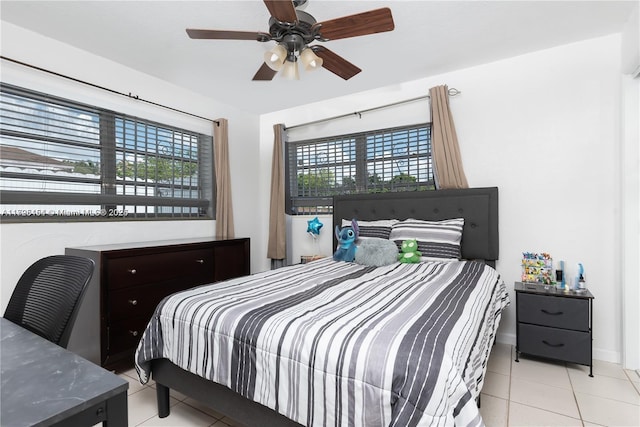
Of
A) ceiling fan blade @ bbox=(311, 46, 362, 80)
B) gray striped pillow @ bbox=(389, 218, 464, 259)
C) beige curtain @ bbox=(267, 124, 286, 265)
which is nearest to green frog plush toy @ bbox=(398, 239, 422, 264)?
gray striped pillow @ bbox=(389, 218, 464, 259)

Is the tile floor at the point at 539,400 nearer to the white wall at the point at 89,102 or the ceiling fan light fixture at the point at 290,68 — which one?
the white wall at the point at 89,102

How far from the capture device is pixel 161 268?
8.39 ft

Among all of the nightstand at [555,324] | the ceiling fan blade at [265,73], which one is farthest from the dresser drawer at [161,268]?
the nightstand at [555,324]

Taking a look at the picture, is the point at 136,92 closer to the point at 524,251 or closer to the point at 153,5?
the point at 153,5

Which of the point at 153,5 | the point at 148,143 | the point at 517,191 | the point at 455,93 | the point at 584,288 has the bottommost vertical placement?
the point at 584,288

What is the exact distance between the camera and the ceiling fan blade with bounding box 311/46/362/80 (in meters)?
2.00

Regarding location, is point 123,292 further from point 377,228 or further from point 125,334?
point 377,228

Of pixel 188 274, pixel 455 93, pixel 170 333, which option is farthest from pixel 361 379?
pixel 455 93

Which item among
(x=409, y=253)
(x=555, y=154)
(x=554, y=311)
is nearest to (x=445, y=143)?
(x=555, y=154)

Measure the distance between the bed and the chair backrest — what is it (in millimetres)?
554

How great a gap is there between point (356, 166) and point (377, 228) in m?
0.95

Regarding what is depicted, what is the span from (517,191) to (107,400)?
3.08 m

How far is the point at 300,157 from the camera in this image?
162 inches

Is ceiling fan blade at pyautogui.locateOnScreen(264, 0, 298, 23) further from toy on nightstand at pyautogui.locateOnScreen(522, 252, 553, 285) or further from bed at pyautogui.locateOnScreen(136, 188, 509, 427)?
toy on nightstand at pyautogui.locateOnScreen(522, 252, 553, 285)
